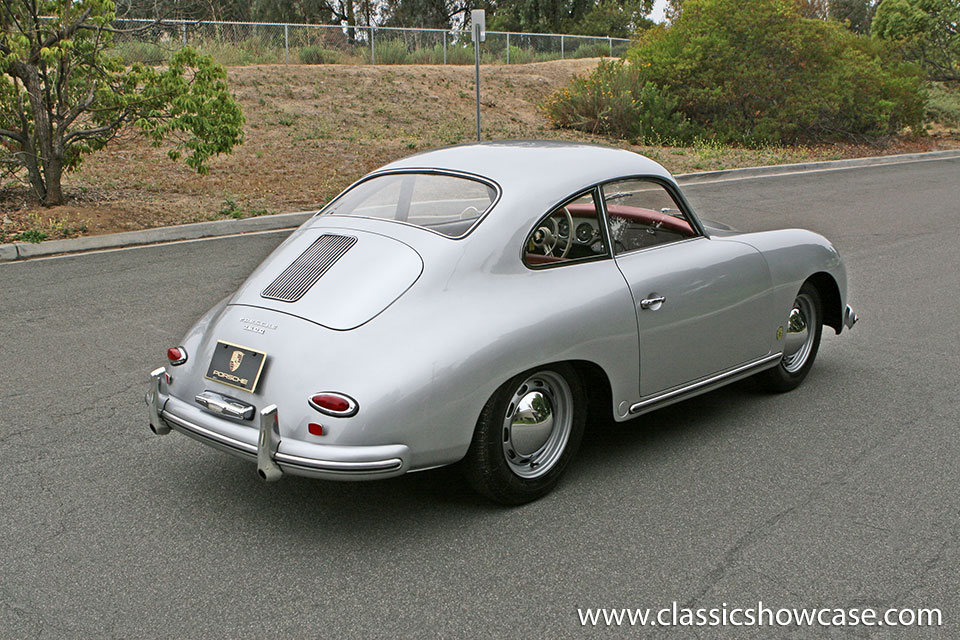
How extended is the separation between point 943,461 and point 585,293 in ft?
6.64

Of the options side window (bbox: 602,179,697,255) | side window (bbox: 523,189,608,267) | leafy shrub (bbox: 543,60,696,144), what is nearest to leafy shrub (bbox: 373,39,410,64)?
leafy shrub (bbox: 543,60,696,144)

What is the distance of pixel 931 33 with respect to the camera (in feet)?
102

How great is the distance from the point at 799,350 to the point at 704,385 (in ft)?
3.78

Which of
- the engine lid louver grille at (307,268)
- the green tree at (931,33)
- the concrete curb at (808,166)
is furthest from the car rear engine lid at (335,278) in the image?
the green tree at (931,33)

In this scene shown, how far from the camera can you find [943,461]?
178 inches

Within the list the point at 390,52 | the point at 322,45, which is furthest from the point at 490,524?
the point at 390,52

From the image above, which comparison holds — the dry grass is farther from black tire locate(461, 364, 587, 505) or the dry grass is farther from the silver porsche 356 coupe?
black tire locate(461, 364, 587, 505)

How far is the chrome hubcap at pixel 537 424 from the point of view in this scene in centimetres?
395

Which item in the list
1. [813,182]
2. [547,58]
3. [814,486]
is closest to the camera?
[814,486]

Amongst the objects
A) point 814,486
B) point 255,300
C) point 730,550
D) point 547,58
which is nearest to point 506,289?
point 255,300

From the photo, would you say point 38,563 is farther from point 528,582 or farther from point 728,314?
point 728,314

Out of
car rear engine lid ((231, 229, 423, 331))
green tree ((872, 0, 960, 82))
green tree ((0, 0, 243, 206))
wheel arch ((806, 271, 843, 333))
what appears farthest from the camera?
green tree ((872, 0, 960, 82))

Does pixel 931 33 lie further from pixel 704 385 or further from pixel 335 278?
pixel 335 278

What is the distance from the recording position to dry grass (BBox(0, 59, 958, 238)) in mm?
12289
